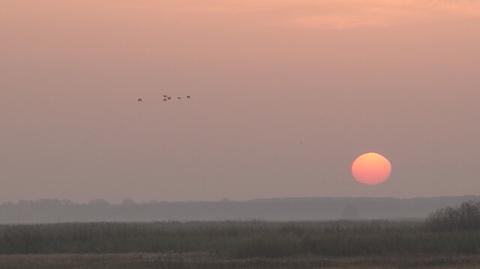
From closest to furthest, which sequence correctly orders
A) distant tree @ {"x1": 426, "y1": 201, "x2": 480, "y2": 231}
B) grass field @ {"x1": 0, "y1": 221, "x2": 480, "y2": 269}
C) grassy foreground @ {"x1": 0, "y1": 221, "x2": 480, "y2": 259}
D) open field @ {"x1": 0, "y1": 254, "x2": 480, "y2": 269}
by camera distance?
1. open field @ {"x1": 0, "y1": 254, "x2": 480, "y2": 269}
2. grass field @ {"x1": 0, "y1": 221, "x2": 480, "y2": 269}
3. grassy foreground @ {"x1": 0, "y1": 221, "x2": 480, "y2": 259}
4. distant tree @ {"x1": 426, "y1": 201, "x2": 480, "y2": 231}

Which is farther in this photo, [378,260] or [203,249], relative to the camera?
[203,249]

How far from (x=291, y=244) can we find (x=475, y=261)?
10.6 metres

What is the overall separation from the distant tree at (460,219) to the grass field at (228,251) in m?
1.56

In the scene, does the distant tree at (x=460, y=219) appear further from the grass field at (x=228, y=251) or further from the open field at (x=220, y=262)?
the open field at (x=220, y=262)

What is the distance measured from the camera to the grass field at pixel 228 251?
47625mm

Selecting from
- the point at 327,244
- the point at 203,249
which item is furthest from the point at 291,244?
the point at 203,249

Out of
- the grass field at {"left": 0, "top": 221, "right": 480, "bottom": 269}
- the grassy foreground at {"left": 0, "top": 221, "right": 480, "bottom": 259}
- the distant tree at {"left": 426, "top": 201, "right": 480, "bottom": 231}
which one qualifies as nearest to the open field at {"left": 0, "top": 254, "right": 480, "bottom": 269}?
the grass field at {"left": 0, "top": 221, "right": 480, "bottom": 269}

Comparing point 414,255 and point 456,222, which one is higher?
point 456,222

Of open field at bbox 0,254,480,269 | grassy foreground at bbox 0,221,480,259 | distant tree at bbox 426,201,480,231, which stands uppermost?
distant tree at bbox 426,201,480,231

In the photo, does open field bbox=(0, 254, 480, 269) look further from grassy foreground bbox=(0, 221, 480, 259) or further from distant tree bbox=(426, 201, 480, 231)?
distant tree bbox=(426, 201, 480, 231)

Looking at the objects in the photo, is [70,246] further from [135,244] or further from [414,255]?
[414,255]

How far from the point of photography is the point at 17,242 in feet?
Answer: 203

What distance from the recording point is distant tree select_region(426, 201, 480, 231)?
68.2 meters

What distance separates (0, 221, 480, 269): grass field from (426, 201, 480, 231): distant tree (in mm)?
1559
